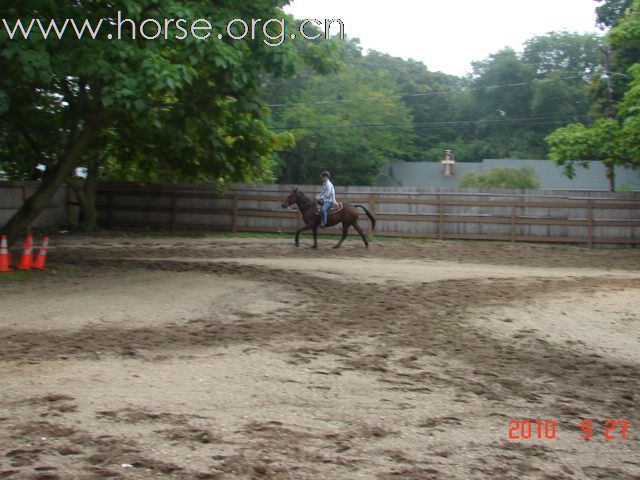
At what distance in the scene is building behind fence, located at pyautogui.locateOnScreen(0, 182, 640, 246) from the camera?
24.7 metres

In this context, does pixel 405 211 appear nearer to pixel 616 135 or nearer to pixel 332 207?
pixel 332 207

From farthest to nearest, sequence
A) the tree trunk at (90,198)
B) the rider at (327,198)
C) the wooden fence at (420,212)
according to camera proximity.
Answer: the tree trunk at (90,198) < the wooden fence at (420,212) < the rider at (327,198)

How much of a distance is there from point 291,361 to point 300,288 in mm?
5196

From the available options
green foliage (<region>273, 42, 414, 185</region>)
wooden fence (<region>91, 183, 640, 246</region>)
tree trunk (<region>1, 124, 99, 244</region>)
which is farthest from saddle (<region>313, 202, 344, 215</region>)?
green foliage (<region>273, 42, 414, 185</region>)

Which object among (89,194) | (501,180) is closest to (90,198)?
(89,194)

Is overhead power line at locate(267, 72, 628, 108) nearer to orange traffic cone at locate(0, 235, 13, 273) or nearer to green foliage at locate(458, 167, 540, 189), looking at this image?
green foliage at locate(458, 167, 540, 189)

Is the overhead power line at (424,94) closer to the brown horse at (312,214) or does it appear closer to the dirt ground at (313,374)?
the brown horse at (312,214)

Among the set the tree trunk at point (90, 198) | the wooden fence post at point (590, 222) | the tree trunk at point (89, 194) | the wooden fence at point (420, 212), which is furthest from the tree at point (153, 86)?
the wooden fence post at point (590, 222)

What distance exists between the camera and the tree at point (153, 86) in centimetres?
1226

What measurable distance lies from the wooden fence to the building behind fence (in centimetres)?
3

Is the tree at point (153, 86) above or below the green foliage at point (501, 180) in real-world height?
above
